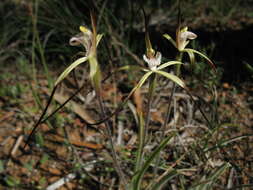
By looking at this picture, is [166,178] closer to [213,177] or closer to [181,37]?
[213,177]

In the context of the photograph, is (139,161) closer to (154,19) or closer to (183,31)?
(183,31)

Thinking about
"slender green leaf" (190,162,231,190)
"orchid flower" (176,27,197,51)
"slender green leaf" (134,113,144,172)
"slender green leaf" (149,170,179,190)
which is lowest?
"slender green leaf" (190,162,231,190)

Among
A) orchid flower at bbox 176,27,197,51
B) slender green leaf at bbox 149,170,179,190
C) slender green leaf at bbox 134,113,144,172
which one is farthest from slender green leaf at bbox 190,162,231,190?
orchid flower at bbox 176,27,197,51

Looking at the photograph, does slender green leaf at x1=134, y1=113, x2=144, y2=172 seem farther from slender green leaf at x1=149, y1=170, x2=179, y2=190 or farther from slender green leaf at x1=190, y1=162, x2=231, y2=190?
slender green leaf at x1=190, y1=162, x2=231, y2=190

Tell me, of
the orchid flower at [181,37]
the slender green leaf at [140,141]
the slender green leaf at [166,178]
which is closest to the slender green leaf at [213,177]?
the slender green leaf at [166,178]

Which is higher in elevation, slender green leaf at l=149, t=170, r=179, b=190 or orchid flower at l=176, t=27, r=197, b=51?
orchid flower at l=176, t=27, r=197, b=51

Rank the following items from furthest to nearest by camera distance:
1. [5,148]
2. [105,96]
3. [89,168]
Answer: [105,96] → [5,148] → [89,168]

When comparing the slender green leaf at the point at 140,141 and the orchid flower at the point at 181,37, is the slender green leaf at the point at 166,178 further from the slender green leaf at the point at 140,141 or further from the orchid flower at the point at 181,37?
the orchid flower at the point at 181,37

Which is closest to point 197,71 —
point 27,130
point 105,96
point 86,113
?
point 105,96

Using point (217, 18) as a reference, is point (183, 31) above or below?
above

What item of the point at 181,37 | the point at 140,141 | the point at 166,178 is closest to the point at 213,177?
the point at 166,178

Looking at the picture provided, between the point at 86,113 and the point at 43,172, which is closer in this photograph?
the point at 43,172
